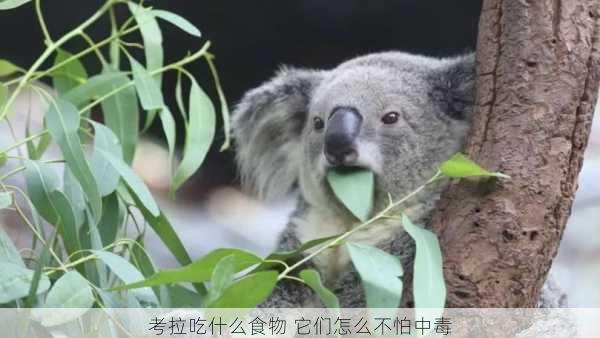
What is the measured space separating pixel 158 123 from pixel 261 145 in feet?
7.07

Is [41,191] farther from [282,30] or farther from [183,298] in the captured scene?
[282,30]

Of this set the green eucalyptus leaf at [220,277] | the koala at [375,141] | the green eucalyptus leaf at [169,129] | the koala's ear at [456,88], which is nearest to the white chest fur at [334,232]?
the koala at [375,141]

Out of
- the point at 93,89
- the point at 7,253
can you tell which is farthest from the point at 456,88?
the point at 7,253

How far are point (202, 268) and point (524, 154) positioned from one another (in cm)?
55

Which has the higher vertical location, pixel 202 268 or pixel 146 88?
pixel 146 88

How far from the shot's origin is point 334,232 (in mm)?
2119

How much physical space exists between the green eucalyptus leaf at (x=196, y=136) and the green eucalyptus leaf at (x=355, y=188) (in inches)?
9.8

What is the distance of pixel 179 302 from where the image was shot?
6.15 feet

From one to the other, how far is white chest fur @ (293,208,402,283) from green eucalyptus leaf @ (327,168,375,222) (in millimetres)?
166

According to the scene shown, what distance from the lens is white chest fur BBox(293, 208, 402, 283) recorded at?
2025 millimetres

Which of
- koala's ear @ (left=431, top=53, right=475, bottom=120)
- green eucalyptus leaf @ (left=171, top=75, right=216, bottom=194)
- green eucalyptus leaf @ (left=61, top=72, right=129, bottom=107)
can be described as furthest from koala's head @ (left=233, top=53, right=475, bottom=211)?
green eucalyptus leaf @ (left=61, top=72, right=129, bottom=107)

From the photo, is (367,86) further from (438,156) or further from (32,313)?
(32,313)

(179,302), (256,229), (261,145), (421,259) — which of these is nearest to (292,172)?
(261,145)

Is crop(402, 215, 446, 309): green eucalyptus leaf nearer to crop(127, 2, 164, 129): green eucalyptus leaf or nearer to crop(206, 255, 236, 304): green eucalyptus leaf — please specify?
crop(206, 255, 236, 304): green eucalyptus leaf
